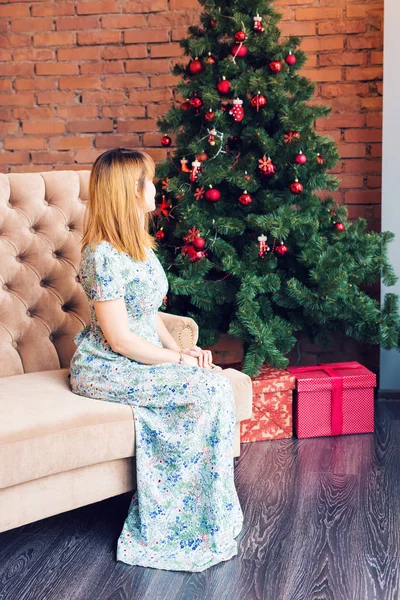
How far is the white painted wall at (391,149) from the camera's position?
3.39m

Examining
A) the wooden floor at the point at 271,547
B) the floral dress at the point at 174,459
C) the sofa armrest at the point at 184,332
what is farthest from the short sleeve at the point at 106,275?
the wooden floor at the point at 271,547

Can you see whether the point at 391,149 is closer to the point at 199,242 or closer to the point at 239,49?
the point at 239,49

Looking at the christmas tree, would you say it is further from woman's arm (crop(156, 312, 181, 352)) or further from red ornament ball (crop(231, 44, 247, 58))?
woman's arm (crop(156, 312, 181, 352))

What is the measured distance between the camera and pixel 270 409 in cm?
310

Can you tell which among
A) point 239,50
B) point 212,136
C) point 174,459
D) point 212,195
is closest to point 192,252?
point 212,195

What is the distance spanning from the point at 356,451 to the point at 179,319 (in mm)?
938

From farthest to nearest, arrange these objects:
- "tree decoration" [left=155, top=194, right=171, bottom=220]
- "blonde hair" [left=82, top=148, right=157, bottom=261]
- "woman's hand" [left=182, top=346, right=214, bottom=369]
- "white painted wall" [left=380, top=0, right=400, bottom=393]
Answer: "white painted wall" [left=380, top=0, right=400, bottom=393], "tree decoration" [left=155, top=194, right=171, bottom=220], "woman's hand" [left=182, top=346, right=214, bottom=369], "blonde hair" [left=82, top=148, right=157, bottom=261]

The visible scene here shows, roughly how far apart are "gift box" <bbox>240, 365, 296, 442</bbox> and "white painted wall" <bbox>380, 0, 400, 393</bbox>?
0.72 metres

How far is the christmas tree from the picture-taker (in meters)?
2.99

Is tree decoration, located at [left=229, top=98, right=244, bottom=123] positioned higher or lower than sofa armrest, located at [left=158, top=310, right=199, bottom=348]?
higher

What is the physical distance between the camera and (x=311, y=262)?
3.06 m

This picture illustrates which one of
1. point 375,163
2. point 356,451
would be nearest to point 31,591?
point 356,451

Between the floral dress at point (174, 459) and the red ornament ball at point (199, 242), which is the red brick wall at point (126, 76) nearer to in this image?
the red ornament ball at point (199, 242)

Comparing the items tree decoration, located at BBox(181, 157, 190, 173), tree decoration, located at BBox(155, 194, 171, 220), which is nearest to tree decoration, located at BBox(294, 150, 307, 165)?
tree decoration, located at BBox(181, 157, 190, 173)
